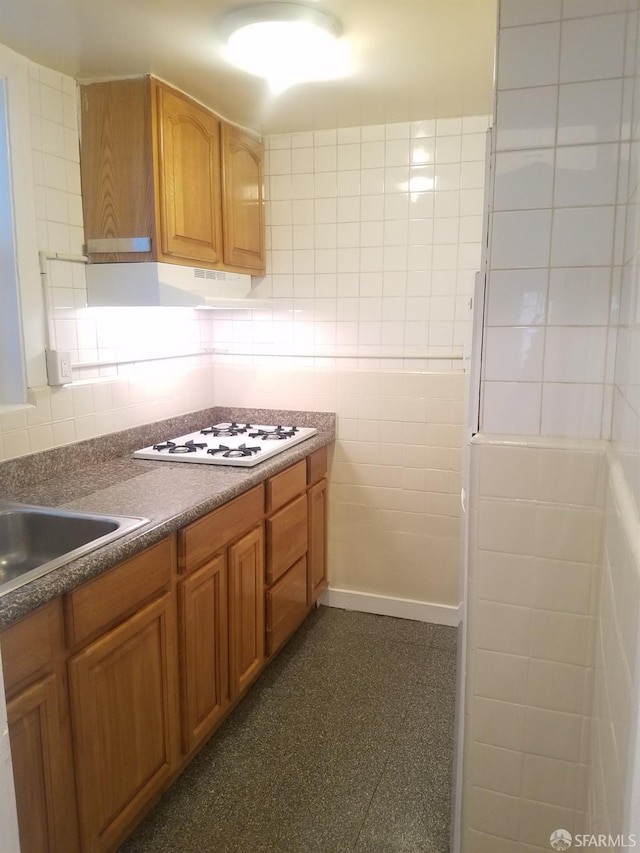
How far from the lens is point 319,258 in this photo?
114 inches

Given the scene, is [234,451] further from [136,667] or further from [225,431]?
[136,667]

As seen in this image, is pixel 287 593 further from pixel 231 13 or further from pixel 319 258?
pixel 231 13

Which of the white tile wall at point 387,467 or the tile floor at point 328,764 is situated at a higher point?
the white tile wall at point 387,467

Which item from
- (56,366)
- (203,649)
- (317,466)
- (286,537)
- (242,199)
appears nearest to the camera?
(203,649)

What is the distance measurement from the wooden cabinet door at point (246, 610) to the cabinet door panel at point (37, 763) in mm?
800

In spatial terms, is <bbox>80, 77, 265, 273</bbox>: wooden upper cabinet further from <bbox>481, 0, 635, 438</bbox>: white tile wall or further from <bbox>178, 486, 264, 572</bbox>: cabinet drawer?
<bbox>481, 0, 635, 438</bbox>: white tile wall

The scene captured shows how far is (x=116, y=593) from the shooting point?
152cm

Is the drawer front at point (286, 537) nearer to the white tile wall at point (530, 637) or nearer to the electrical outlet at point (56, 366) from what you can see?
the electrical outlet at point (56, 366)

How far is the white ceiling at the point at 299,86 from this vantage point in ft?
5.46

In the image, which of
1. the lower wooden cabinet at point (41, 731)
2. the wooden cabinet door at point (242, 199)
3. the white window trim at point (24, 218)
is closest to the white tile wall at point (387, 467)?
the wooden cabinet door at point (242, 199)

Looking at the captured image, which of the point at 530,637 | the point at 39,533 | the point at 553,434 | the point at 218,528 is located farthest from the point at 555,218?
the point at 39,533

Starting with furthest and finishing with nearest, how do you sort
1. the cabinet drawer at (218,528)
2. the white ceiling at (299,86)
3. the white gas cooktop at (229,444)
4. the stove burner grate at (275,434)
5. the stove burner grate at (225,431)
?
the stove burner grate at (225,431) < the stove burner grate at (275,434) < the white gas cooktop at (229,444) < the cabinet drawer at (218,528) < the white ceiling at (299,86)

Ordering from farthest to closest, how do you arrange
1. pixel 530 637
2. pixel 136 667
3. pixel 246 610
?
pixel 246 610, pixel 136 667, pixel 530 637

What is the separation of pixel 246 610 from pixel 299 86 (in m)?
1.91
